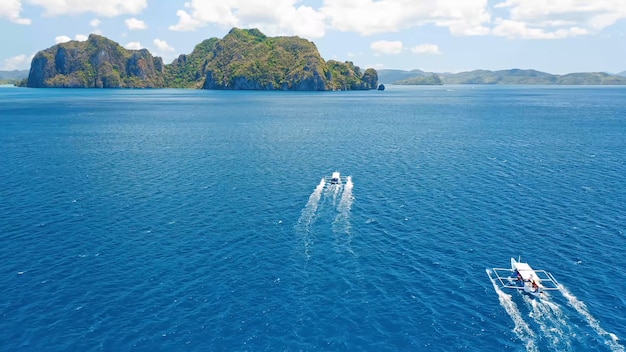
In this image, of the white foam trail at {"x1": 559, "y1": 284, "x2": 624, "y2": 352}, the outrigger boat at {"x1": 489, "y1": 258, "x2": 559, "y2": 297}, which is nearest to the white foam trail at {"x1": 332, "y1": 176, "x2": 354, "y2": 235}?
the outrigger boat at {"x1": 489, "y1": 258, "x2": 559, "y2": 297}

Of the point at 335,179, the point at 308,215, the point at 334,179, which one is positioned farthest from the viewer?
the point at 335,179

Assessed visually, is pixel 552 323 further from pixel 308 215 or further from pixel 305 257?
pixel 308 215

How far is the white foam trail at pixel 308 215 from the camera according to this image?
97.0 meters

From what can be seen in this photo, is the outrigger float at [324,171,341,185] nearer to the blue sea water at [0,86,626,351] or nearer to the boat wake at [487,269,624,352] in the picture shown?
the blue sea water at [0,86,626,351]

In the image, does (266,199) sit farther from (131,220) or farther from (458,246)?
(458,246)

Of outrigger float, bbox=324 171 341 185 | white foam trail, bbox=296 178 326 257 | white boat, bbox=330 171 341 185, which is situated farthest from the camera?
outrigger float, bbox=324 171 341 185

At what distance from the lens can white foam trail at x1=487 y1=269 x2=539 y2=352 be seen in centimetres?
6159

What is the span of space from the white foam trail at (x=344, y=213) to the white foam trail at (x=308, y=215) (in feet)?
20.6

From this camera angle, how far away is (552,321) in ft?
219

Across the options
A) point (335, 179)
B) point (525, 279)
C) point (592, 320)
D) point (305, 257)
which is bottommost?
point (592, 320)

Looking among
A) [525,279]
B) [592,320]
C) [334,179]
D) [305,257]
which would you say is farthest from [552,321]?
[334,179]

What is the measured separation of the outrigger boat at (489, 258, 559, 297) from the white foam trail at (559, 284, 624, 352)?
221cm

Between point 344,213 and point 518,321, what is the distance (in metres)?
52.1

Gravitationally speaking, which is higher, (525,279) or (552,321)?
(525,279)
